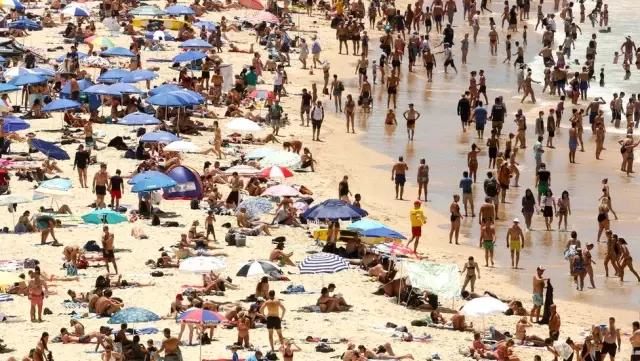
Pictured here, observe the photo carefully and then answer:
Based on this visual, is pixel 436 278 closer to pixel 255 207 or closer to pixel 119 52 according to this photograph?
pixel 255 207

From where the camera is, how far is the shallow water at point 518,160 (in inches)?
1060

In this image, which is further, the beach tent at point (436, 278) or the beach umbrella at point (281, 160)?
the beach umbrella at point (281, 160)

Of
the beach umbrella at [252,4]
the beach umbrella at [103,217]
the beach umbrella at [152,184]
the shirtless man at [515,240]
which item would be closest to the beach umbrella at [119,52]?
the beach umbrella at [252,4]

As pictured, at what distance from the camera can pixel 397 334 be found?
878 inches

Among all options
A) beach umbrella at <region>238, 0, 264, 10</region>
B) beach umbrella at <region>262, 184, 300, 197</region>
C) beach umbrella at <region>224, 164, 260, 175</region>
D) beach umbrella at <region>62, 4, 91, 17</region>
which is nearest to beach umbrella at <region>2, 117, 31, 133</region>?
beach umbrella at <region>224, 164, 260, 175</region>

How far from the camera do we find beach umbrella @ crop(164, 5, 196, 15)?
47.1m

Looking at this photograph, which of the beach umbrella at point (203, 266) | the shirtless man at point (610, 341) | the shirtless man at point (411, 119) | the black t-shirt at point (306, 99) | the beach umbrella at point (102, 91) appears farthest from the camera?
the black t-shirt at point (306, 99)

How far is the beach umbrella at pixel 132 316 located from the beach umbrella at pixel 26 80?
15.2 meters

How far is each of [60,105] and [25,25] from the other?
38.4 feet

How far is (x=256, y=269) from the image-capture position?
23.1 metres

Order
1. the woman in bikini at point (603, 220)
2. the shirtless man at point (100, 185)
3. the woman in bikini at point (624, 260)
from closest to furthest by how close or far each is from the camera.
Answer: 1. the woman in bikini at point (624, 260)
2. the woman in bikini at point (603, 220)
3. the shirtless man at point (100, 185)

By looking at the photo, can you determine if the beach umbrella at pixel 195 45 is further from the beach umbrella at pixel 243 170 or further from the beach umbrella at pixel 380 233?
the beach umbrella at pixel 380 233

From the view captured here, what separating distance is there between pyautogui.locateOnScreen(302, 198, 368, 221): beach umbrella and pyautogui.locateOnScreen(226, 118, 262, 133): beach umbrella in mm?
7430

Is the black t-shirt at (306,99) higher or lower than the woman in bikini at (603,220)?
higher
